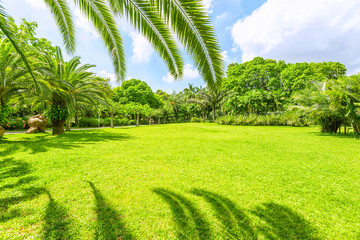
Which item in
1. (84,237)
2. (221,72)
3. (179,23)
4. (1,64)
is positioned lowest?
(84,237)

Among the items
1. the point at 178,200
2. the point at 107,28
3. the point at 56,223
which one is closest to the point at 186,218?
the point at 178,200

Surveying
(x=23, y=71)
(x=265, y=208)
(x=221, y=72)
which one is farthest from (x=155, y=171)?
(x=23, y=71)

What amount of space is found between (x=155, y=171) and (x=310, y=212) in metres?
3.44

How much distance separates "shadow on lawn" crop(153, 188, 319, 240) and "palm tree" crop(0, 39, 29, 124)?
10823 millimetres

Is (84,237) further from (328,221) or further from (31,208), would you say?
(328,221)

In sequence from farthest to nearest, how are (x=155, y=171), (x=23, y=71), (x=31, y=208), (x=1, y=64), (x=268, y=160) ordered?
(x=23, y=71) → (x=1, y=64) → (x=268, y=160) → (x=155, y=171) → (x=31, y=208)

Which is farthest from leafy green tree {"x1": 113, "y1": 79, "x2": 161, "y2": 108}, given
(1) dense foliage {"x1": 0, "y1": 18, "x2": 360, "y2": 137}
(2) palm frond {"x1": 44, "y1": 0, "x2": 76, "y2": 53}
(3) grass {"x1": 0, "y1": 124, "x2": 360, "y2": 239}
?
(3) grass {"x1": 0, "y1": 124, "x2": 360, "y2": 239}

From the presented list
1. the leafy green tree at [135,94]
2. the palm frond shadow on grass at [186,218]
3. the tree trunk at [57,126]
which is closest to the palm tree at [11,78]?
the tree trunk at [57,126]

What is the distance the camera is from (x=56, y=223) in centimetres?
212

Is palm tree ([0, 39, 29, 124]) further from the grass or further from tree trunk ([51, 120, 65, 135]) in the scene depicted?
the grass

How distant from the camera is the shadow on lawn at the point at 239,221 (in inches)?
77.9

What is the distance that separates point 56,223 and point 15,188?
193 centimetres

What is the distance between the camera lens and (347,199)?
2.80 metres

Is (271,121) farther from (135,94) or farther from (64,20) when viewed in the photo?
(135,94)
